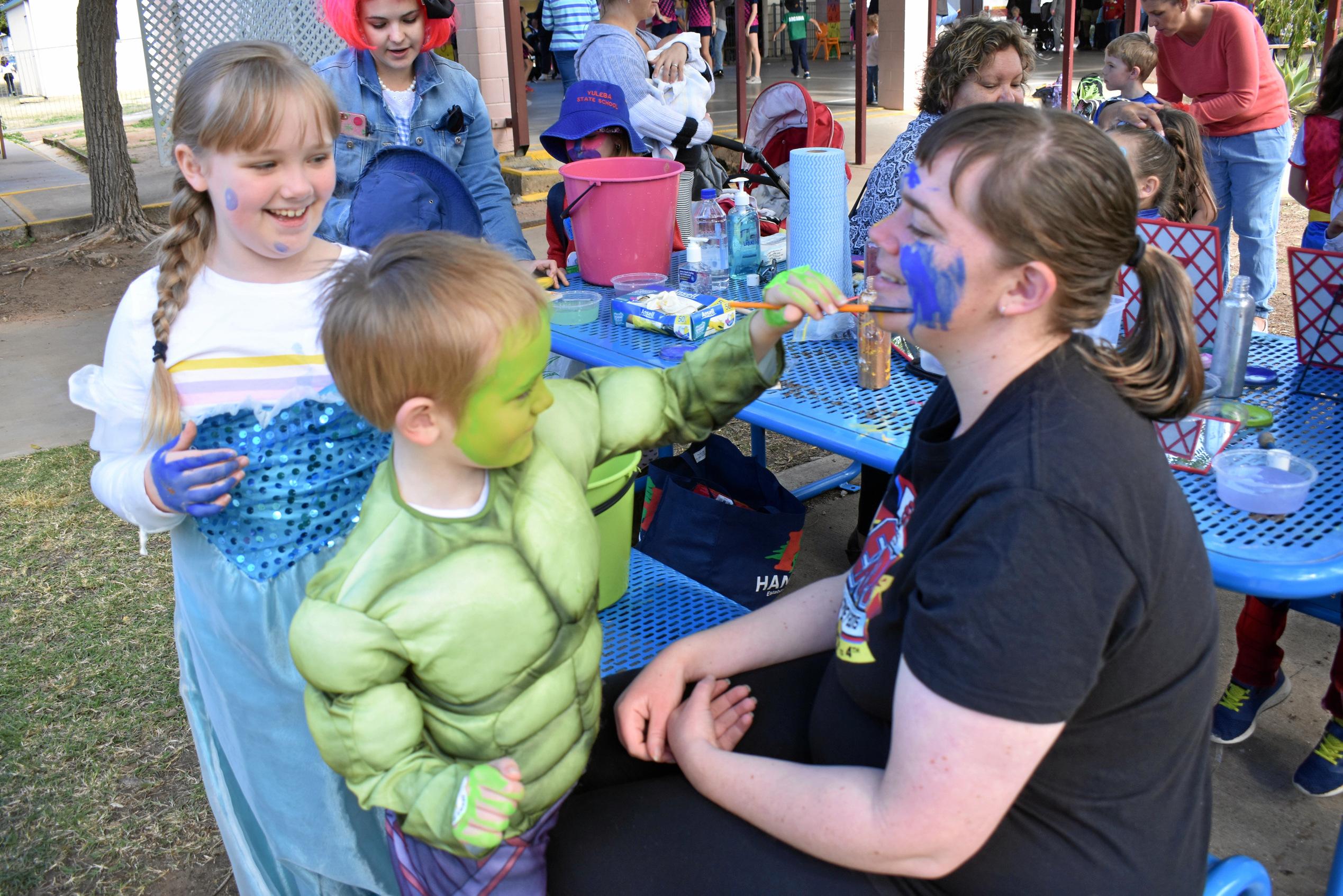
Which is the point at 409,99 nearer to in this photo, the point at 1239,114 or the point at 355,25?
the point at 355,25

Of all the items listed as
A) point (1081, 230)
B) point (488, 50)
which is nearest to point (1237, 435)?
point (1081, 230)

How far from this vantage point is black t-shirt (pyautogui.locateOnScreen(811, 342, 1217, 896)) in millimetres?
1080

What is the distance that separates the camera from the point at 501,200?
333cm

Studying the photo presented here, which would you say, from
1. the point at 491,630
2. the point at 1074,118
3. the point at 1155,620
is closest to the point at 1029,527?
the point at 1155,620

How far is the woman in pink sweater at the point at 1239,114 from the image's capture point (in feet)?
17.7

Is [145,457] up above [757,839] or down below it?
above

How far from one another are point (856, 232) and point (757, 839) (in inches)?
101

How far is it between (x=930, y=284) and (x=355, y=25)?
2371 mm

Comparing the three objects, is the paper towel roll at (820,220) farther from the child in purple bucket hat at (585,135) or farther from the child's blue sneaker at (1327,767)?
the child's blue sneaker at (1327,767)

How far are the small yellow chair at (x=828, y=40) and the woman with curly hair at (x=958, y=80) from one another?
69.4 feet

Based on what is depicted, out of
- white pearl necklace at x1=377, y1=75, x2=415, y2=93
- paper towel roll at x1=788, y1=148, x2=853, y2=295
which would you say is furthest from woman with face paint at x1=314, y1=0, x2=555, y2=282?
paper towel roll at x1=788, y1=148, x2=853, y2=295

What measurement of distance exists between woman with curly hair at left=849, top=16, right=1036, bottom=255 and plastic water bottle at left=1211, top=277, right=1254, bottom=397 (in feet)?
4.62

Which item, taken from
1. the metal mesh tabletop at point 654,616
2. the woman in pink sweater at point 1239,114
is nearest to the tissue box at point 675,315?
the metal mesh tabletop at point 654,616

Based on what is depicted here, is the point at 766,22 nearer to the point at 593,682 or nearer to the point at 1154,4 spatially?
the point at 1154,4
